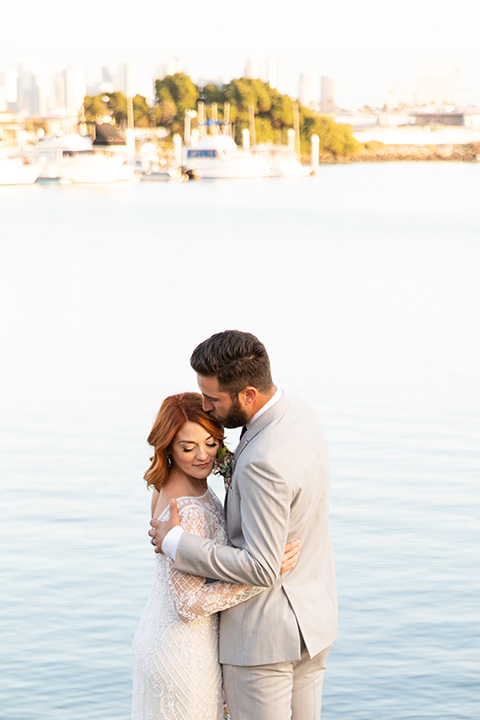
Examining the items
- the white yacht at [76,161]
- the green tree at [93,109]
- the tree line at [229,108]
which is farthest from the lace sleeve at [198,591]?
the tree line at [229,108]

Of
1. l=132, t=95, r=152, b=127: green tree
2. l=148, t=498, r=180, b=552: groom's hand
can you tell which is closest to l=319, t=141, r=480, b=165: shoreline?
l=132, t=95, r=152, b=127: green tree

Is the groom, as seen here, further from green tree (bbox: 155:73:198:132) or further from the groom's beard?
green tree (bbox: 155:73:198:132)

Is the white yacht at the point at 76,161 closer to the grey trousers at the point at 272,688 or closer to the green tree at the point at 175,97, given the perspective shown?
the green tree at the point at 175,97

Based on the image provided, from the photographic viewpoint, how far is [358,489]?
9703 millimetres

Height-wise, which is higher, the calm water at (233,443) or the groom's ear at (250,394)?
the groom's ear at (250,394)

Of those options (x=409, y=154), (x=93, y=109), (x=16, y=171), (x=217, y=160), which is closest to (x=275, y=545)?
(x=16, y=171)

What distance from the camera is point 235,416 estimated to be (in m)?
3.20

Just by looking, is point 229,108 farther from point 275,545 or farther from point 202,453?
point 275,545

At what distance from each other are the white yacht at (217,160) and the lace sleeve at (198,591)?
298 feet

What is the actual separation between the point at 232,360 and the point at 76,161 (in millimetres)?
84270

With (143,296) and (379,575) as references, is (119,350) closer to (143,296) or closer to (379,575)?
(143,296)

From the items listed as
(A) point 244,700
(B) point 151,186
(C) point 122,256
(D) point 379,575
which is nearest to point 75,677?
(D) point 379,575

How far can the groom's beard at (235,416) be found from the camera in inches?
125

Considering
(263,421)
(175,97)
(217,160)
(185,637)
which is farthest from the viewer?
(175,97)
